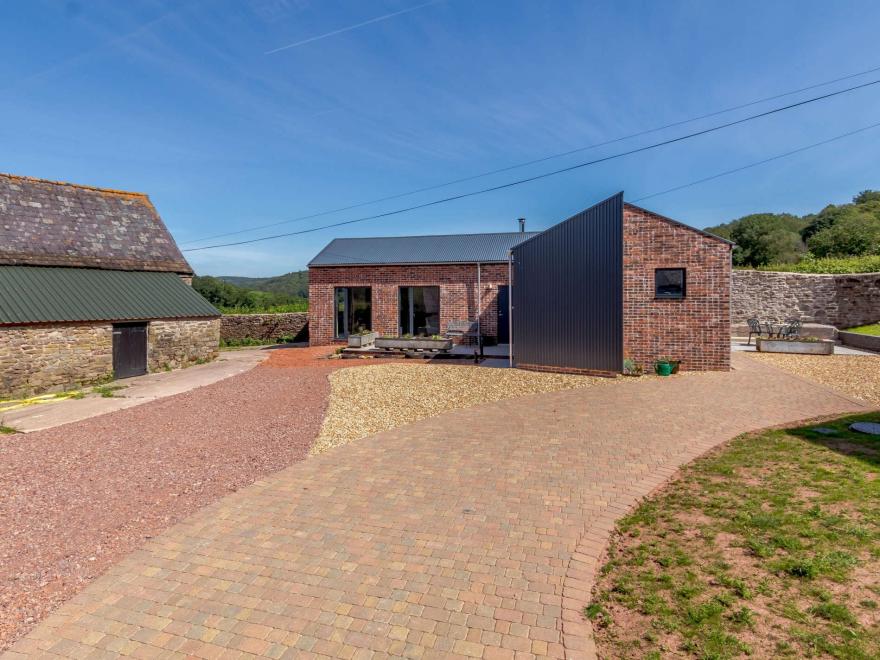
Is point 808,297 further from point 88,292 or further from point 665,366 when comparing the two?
point 88,292

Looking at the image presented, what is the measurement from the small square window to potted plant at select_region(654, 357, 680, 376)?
5.65ft

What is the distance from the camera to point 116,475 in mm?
6082

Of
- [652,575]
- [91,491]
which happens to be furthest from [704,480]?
[91,491]

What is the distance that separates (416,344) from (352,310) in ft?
16.7

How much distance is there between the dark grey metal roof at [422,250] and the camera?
19750mm

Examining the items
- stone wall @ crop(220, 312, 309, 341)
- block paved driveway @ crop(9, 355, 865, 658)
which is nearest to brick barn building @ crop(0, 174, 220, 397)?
stone wall @ crop(220, 312, 309, 341)

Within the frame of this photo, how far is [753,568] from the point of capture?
141 inches

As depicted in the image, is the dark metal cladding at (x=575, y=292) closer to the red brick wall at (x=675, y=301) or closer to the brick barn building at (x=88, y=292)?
the red brick wall at (x=675, y=301)

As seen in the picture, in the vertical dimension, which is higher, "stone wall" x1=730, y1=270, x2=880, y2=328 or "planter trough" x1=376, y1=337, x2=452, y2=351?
"stone wall" x1=730, y1=270, x2=880, y2=328

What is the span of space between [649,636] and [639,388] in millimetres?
8682

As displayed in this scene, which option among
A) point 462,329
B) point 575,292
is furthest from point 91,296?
point 575,292

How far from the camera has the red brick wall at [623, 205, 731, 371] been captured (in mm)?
12531

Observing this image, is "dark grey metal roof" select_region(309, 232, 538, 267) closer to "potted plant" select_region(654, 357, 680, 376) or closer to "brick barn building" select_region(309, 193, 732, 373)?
"brick barn building" select_region(309, 193, 732, 373)

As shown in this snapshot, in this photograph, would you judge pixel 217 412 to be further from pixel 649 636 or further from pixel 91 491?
pixel 649 636
